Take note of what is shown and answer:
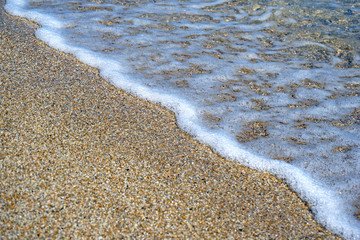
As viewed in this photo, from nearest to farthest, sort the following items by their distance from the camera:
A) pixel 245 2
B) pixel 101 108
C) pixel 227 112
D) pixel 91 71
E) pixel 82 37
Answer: pixel 101 108 < pixel 227 112 < pixel 91 71 < pixel 82 37 < pixel 245 2

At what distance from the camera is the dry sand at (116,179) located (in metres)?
1.63

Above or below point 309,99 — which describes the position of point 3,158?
above

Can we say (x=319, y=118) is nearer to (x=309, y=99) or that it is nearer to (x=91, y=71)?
(x=309, y=99)

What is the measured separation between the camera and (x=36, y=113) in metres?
2.24

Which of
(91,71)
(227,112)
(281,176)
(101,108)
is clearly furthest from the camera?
(91,71)

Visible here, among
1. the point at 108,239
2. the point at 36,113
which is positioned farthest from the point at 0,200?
the point at 36,113

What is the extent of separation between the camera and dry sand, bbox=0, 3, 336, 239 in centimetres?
163

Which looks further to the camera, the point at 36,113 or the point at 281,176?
the point at 36,113

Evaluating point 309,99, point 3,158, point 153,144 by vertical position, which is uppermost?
point 3,158

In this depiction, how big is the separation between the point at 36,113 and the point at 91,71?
2.59 feet

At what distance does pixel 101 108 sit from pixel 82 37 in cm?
153

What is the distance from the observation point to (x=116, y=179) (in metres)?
1.86

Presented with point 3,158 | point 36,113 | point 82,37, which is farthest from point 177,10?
point 3,158

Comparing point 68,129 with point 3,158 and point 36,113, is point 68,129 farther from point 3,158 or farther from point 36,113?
point 3,158
